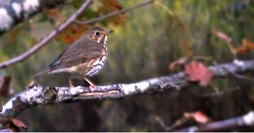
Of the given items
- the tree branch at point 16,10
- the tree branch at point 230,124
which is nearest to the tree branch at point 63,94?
the tree branch at point 16,10

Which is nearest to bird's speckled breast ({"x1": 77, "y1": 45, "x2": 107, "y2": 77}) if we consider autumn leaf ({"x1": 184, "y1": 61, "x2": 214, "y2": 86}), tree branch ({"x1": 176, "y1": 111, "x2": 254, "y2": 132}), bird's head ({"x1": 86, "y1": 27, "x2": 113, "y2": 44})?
bird's head ({"x1": 86, "y1": 27, "x2": 113, "y2": 44})

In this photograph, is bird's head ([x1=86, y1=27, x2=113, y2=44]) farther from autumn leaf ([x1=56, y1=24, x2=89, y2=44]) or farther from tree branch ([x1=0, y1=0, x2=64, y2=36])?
tree branch ([x1=0, y1=0, x2=64, y2=36])

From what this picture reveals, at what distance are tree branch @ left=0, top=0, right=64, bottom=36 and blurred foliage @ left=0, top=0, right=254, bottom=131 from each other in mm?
2969

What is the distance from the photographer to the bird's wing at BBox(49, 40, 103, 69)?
3.29 metres

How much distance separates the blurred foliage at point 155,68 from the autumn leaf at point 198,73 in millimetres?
1339

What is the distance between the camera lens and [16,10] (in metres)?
3.97

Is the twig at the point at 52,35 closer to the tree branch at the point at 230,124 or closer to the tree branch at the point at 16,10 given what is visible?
the tree branch at the point at 16,10

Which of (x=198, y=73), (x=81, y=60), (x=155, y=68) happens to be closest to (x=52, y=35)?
(x=81, y=60)

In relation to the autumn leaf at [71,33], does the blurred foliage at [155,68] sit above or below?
above

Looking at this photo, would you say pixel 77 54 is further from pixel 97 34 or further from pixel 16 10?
pixel 16 10

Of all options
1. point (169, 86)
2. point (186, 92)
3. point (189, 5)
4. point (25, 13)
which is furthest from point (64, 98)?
point (189, 5)

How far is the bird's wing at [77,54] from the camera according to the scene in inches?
129

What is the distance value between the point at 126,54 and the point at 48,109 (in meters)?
0.97

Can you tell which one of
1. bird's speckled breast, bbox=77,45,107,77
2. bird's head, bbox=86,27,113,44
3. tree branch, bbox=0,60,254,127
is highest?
bird's head, bbox=86,27,113,44
